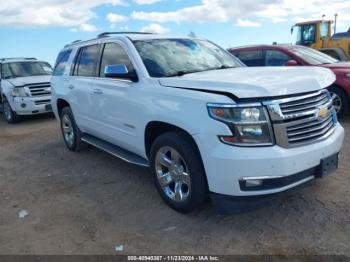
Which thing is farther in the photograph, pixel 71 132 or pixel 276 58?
pixel 276 58

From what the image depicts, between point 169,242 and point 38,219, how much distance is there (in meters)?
1.62

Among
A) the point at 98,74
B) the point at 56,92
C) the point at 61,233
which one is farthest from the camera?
the point at 56,92

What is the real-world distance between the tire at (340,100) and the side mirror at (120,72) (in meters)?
4.95

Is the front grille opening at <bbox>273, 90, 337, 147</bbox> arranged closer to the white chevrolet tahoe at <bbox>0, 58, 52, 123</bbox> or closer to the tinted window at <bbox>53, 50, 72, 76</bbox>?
the tinted window at <bbox>53, 50, 72, 76</bbox>

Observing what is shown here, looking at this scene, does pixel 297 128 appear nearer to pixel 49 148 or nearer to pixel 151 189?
pixel 151 189

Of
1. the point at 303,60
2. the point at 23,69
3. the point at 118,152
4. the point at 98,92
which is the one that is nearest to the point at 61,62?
the point at 98,92

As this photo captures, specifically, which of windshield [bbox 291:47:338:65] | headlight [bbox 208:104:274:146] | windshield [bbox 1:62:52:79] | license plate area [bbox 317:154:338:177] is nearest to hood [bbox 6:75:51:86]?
windshield [bbox 1:62:52:79]

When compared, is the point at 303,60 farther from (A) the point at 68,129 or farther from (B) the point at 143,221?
(B) the point at 143,221

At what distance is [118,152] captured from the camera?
4609 millimetres

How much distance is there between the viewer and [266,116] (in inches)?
115

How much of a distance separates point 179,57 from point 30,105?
708 centimetres

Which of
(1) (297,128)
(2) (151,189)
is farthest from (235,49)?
(1) (297,128)

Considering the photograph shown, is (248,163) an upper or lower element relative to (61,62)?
lower

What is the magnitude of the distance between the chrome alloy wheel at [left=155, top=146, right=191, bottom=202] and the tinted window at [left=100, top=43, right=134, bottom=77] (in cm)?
117
